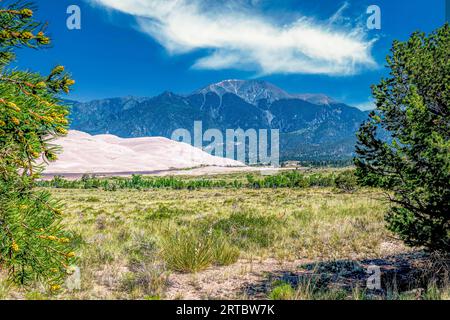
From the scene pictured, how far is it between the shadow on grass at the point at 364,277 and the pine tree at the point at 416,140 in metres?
0.68

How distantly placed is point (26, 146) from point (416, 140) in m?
5.98

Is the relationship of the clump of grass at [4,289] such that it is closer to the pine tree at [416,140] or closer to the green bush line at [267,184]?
the pine tree at [416,140]

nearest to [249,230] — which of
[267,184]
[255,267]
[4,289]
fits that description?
[255,267]

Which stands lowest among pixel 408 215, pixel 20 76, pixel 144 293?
pixel 144 293

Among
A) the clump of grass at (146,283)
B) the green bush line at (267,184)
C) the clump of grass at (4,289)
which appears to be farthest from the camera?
the green bush line at (267,184)

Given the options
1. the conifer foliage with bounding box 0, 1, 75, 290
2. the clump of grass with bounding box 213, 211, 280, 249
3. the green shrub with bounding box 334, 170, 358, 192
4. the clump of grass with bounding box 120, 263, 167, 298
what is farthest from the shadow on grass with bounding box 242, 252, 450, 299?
the green shrub with bounding box 334, 170, 358, 192

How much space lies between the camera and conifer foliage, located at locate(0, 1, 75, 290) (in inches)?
103

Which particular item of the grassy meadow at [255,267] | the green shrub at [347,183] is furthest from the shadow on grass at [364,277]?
the green shrub at [347,183]

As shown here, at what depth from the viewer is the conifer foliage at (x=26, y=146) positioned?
261 cm

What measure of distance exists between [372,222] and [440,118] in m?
8.44

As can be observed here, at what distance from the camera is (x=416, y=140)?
5.56 metres
